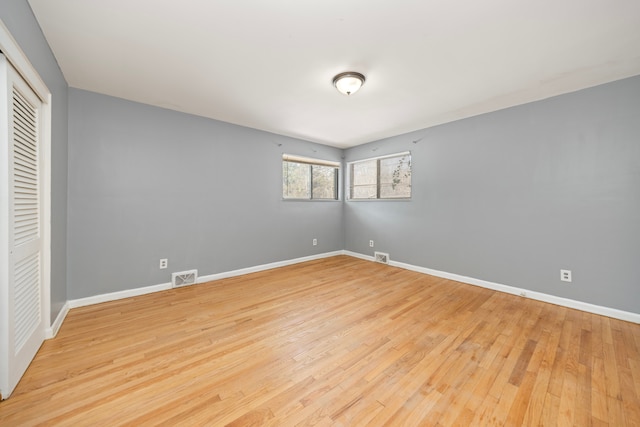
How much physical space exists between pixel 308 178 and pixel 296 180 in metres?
0.30

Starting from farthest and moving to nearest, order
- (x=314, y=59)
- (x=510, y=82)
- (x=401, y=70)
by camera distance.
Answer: (x=510, y=82), (x=401, y=70), (x=314, y=59)

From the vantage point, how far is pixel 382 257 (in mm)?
4539

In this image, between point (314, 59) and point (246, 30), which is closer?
point (246, 30)

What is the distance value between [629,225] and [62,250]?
18.7ft

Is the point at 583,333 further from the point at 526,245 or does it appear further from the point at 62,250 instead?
the point at 62,250

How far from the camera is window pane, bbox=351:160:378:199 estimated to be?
480 cm

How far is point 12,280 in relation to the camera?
4.68 feet

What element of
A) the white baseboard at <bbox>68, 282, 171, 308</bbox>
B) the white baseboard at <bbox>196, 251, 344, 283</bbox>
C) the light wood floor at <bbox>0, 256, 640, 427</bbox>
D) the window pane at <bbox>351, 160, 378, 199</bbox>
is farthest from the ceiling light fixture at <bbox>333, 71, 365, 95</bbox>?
the white baseboard at <bbox>68, 282, 171, 308</bbox>

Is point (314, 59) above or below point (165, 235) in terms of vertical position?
above

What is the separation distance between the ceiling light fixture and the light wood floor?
233cm

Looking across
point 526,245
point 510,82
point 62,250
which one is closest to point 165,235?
point 62,250

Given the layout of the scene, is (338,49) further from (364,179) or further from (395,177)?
(364,179)

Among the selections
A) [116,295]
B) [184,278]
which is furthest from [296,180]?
[116,295]

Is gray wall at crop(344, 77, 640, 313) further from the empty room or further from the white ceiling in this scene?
the white ceiling
